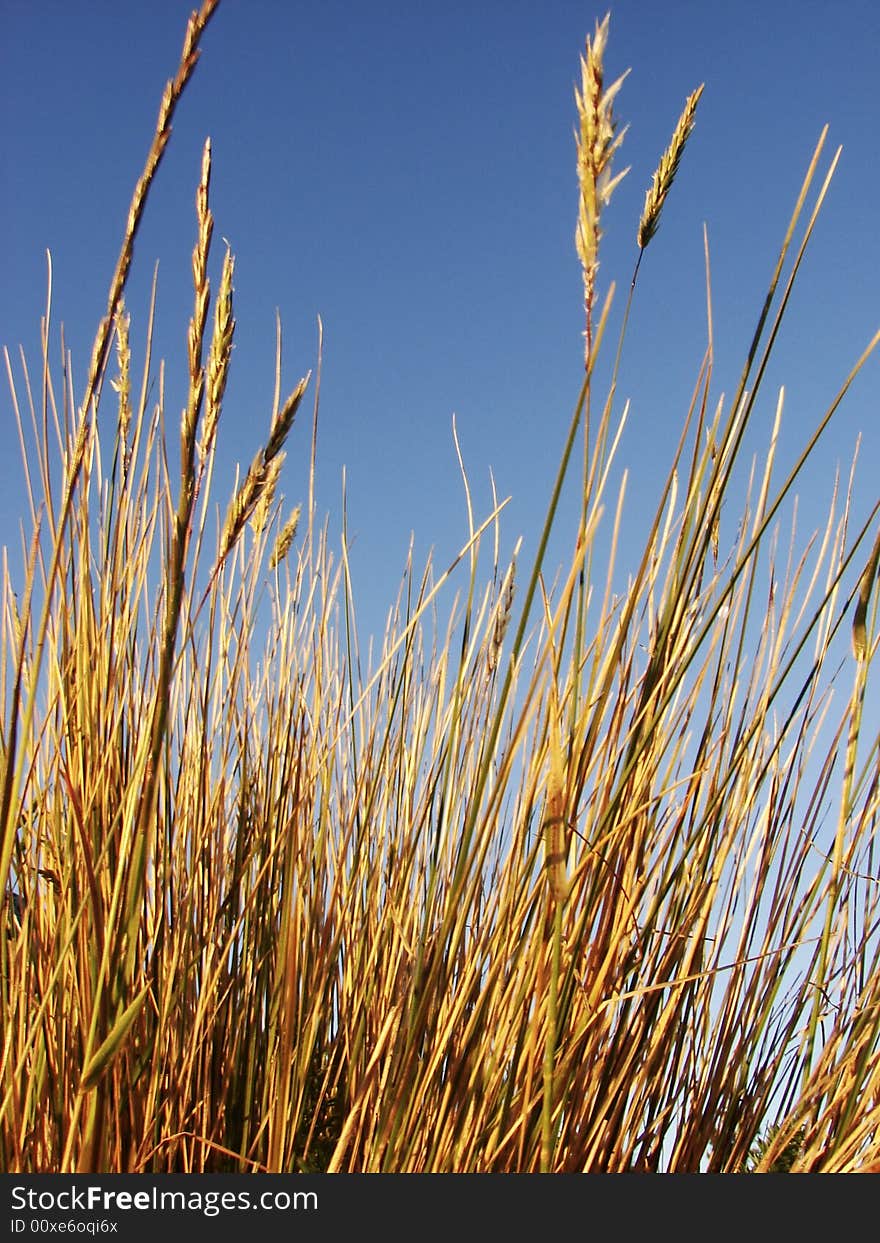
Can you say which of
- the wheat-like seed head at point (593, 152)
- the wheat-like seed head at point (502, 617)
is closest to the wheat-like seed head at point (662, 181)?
the wheat-like seed head at point (593, 152)

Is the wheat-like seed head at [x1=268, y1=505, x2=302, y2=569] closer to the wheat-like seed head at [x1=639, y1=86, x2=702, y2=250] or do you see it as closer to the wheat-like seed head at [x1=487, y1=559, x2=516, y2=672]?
the wheat-like seed head at [x1=487, y1=559, x2=516, y2=672]

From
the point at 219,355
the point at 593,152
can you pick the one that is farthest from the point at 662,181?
the point at 219,355

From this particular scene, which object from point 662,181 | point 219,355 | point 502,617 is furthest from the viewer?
point 502,617

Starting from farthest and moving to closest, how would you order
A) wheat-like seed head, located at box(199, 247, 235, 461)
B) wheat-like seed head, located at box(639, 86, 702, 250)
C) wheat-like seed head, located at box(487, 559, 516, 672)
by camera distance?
wheat-like seed head, located at box(487, 559, 516, 672)
wheat-like seed head, located at box(639, 86, 702, 250)
wheat-like seed head, located at box(199, 247, 235, 461)

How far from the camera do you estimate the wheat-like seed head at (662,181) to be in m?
0.75

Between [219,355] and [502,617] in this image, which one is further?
[502,617]

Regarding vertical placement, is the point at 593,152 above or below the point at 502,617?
A: above

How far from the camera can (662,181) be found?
0.75 meters

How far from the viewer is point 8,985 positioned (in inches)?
43.3

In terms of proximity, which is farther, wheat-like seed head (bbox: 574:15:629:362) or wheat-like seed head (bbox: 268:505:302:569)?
wheat-like seed head (bbox: 268:505:302:569)

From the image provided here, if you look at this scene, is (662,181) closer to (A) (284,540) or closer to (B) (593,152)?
(B) (593,152)

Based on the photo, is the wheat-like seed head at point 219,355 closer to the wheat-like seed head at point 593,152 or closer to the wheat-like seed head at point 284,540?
the wheat-like seed head at point 593,152

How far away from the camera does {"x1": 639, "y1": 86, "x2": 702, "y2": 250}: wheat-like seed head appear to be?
0.75 m

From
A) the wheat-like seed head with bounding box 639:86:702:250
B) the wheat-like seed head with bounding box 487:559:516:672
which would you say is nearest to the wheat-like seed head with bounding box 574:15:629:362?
the wheat-like seed head with bounding box 639:86:702:250
